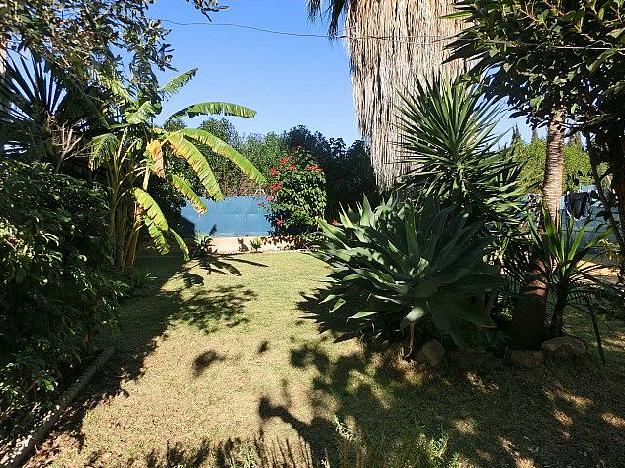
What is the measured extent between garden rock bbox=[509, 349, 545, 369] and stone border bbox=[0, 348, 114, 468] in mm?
4620

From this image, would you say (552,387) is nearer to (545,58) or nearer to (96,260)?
(545,58)

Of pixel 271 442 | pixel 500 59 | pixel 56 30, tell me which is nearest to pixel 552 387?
pixel 271 442

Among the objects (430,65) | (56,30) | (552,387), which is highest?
(430,65)

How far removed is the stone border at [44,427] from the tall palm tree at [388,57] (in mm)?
6808

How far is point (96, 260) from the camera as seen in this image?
4.04 m

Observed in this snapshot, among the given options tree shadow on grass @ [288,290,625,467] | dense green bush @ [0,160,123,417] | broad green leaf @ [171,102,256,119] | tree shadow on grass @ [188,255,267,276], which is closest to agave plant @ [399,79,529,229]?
tree shadow on grass @ [288,290,625,467]

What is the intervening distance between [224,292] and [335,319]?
2890 millimetres

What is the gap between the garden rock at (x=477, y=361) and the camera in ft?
14.5

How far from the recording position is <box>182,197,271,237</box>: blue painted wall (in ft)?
55.2

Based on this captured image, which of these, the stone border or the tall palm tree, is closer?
the stone border

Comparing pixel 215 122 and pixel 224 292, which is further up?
pixel 215 122

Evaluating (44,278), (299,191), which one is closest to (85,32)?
(44,278)

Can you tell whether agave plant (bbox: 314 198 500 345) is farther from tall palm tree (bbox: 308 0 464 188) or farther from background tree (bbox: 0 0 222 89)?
tall palm tree (bbox: 308 0 464 188)

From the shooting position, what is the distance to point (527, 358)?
175 inches
